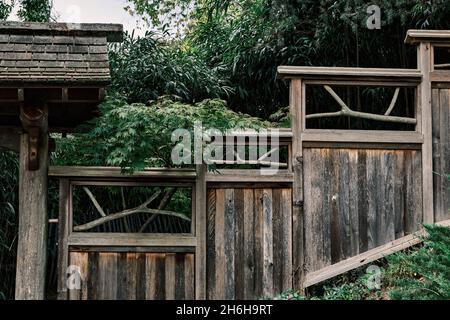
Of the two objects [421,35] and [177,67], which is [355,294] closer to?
[421,35]

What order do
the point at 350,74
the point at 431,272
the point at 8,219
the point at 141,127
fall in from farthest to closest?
the point at 8,219, the point at 350,74, the point at 141,127, the point at 431,272

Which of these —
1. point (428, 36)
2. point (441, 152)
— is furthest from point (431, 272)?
point (428, 36)

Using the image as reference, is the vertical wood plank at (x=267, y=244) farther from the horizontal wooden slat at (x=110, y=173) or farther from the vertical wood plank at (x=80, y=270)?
the vertical wood plank at (x=80, y=270)

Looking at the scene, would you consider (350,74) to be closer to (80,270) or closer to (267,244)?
(267,244)

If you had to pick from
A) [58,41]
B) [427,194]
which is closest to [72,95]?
[58,41]

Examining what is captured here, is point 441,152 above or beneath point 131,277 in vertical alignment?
above

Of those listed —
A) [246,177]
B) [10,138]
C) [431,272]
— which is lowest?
[431,272]

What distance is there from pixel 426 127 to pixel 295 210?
153 cm

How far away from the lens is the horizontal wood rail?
6.36 meters

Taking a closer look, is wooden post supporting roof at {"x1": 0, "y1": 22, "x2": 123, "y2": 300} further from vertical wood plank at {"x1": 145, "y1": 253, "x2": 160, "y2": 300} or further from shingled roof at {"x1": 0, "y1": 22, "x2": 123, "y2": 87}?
vertical wood plank at {"x1": 145, "y1": 253, "x2": 160, "y2": 300}

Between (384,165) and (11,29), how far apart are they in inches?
147

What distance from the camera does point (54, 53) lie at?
5.90 metres

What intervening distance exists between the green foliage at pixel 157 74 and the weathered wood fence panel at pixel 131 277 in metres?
2.92

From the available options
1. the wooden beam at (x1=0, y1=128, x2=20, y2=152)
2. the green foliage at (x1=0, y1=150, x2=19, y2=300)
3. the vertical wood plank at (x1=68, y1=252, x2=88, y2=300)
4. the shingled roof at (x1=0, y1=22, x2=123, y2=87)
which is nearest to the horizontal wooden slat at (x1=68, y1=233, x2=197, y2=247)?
the vertical wood plank at (x1=68, y1=252, x2=88, y2=300)
